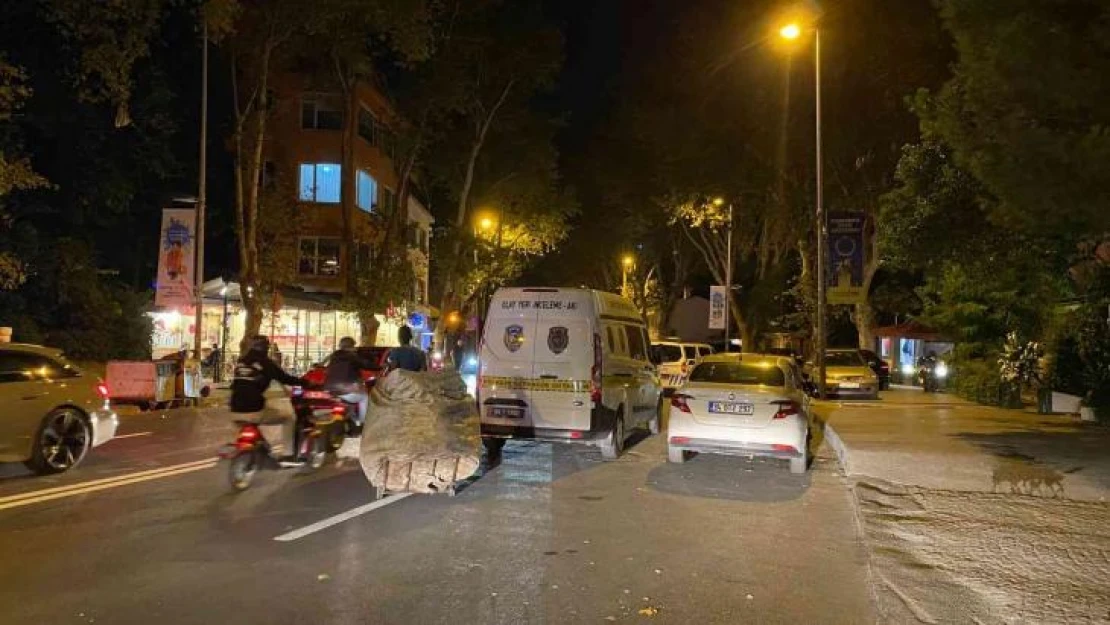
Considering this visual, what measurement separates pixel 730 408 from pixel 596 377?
1.83 m

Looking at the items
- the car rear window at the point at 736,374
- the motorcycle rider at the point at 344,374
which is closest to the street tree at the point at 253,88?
the motorcycle rider at the point at 344,374

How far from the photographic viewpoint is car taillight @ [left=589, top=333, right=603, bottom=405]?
12.0 m

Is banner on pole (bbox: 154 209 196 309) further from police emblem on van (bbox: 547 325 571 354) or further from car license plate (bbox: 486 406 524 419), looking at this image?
police emblem on van (bbox: 547 325 571 354)

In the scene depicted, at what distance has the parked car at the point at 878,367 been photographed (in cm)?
3061

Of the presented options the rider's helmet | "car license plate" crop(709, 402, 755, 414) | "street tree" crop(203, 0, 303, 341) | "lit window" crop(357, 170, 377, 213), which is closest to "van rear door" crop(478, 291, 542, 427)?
"car license plate" crop(709, 402, 755, 414)

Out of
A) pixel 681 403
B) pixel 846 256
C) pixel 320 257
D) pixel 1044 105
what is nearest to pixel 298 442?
pixel 681 403

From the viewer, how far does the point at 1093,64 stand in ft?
32.3

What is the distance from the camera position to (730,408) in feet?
37.1

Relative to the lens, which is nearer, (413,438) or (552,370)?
(413,438)

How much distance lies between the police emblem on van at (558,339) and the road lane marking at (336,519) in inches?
135

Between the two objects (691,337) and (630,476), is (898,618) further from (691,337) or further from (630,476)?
(691,337)

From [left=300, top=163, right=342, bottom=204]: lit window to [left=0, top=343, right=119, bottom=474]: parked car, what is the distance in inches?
1032

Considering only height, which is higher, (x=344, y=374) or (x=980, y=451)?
(x=344, y=374)

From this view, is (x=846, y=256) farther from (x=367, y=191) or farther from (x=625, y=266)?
(x=625, y=266)
